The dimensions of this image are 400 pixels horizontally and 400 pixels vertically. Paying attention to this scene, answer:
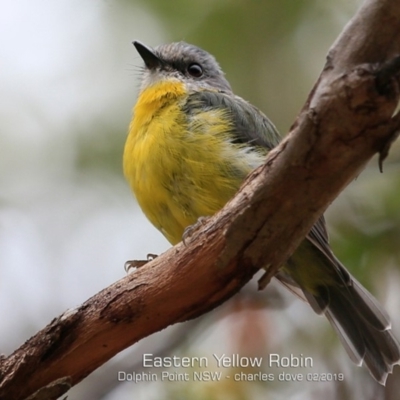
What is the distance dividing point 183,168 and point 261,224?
1.16 m

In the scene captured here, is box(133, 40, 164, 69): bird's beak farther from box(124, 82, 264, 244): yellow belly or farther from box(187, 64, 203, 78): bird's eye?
box(124, 82, 264, 244): yellow belly

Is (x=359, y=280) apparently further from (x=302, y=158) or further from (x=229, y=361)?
(x=302, y=158)

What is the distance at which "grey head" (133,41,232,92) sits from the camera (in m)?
5.08

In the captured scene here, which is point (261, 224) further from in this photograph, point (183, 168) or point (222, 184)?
point (183, 168)

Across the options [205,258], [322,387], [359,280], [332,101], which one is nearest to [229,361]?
[322,387]

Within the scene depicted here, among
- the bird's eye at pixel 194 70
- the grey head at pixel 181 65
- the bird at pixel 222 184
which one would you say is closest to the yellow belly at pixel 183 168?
the bird at pixel 222 184

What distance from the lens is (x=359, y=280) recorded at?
443 centimetres

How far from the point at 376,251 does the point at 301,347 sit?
30.5 inches

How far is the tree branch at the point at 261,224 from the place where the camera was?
2.43 metres

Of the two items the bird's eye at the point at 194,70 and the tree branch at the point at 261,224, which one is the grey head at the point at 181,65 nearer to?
the bird's eye at the point at 194,70

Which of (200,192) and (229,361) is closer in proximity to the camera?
(200,192)

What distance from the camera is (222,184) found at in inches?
152

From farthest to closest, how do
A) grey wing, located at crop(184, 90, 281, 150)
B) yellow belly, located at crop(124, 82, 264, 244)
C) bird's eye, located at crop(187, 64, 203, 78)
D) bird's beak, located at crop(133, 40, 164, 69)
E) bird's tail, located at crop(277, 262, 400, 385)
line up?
1. bird's eye, located at crop(187, 64, 203, 78)
2. bird's beak, located at crop(133, 40, 164, 69)
3. grey wing, located at crop(184, 90, 281, 150)
4. bird's tail, located at crop(277, 262, 400, 385)
5. yellow belly, located at crop(124, 82, 264, 244)

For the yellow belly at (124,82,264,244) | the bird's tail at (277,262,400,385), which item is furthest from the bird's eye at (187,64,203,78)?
the bird's tail at (277,262,400,385)
